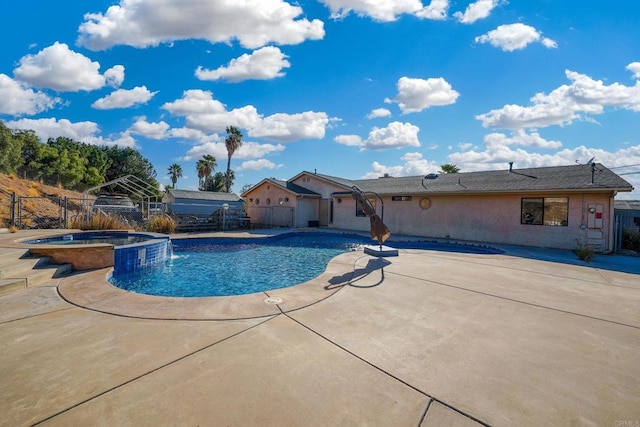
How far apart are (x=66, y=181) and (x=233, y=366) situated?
38.8 meters

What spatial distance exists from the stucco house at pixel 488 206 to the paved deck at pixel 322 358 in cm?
691

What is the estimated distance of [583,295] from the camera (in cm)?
539

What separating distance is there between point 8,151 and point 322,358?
102ft

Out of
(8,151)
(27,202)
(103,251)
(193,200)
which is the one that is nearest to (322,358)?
(103,251)

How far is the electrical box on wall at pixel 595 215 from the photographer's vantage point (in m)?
10.6

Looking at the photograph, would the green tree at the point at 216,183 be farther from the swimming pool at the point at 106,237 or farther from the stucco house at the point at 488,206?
the swimming pool at the point at 106,237

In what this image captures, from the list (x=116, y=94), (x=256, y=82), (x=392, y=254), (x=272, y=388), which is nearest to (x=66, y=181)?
(x=116, y=94)

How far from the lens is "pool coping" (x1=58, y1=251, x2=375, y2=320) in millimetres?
4163

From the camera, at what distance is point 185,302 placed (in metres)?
4.68

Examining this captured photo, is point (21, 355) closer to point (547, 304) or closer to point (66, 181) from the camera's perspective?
point (547, 304)

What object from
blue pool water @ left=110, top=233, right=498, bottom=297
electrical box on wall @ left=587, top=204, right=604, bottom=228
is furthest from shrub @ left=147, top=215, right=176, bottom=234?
electrical box on wall @ left=587, top=204, right=604, bottom=228

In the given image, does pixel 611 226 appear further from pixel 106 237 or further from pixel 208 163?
pixel 208 163

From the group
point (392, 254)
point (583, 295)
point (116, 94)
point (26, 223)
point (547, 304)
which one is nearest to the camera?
point (547, 304)

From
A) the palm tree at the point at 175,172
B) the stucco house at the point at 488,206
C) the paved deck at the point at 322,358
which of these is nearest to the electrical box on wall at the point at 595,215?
the stucco house at the point at 488,206
